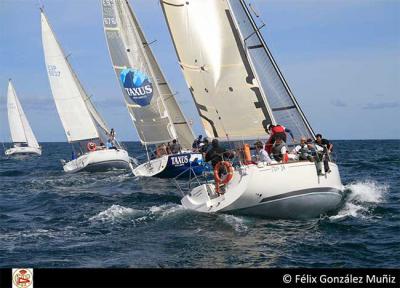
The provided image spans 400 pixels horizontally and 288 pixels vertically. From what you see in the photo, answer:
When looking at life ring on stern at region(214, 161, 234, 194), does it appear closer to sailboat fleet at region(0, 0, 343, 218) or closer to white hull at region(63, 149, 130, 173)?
sailboat fleet at region(0, 0, 343, 218)

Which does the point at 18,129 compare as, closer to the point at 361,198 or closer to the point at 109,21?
the point at 109,21

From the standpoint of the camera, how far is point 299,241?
1219cm

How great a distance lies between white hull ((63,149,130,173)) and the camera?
113 ft

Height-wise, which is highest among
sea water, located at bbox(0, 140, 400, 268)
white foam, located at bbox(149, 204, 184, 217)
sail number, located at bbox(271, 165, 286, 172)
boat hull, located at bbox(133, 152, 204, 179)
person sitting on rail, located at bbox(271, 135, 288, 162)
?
boat hull, located at bbox(133, 152, 204, 179)

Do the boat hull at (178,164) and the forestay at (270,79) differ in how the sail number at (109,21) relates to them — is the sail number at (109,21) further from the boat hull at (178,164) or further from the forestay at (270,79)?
the forestay at (270,79)

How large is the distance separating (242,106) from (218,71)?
1381 mm

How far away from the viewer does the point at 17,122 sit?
72438mm

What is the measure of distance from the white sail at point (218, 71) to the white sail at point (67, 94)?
20.7 m

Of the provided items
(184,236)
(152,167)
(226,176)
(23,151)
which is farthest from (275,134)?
(23,151)

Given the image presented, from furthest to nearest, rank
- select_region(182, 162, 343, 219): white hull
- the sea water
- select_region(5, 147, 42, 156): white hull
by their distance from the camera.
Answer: select_region(5, 147, 42, 156): white hull
select_region(182, 162, 343, 219): white hull
the sea water

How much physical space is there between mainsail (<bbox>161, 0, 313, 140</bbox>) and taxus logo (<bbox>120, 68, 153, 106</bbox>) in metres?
13.0
